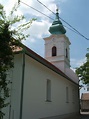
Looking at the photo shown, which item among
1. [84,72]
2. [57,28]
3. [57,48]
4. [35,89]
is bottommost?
[35,89]

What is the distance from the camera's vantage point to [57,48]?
28.6m

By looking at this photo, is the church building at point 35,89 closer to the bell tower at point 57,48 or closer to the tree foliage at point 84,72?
the tree foliage at point 84,72

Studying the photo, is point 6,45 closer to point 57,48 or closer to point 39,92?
point 39,92

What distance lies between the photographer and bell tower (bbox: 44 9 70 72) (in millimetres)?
27750

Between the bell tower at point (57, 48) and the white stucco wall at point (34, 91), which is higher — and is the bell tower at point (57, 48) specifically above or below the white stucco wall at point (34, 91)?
above

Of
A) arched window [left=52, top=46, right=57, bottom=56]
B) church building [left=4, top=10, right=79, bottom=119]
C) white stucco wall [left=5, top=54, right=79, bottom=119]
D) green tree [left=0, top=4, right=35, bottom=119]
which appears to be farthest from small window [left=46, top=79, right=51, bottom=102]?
arched window [left=52, top=46, right=57, bottom=56]

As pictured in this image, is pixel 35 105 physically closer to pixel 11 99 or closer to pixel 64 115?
pixel 11 99

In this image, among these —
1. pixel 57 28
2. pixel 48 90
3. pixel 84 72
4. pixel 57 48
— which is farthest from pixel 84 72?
pixel 48 90

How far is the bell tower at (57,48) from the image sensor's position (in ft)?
91.0

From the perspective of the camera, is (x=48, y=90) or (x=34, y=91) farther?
(x=48, y=90)

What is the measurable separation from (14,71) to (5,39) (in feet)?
18.2

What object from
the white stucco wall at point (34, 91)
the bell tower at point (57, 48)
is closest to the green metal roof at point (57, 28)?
the bell tower at point (57, 48)

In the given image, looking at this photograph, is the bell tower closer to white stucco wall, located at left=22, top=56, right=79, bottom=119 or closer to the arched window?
the arched window

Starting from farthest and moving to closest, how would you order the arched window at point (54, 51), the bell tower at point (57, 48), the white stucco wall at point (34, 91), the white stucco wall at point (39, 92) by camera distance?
the arched window at point (54, 51) < the bell tower at point (57, 48) < the white stucco wall at point (39, 92) < the white stucco wall at point (34, 91)
